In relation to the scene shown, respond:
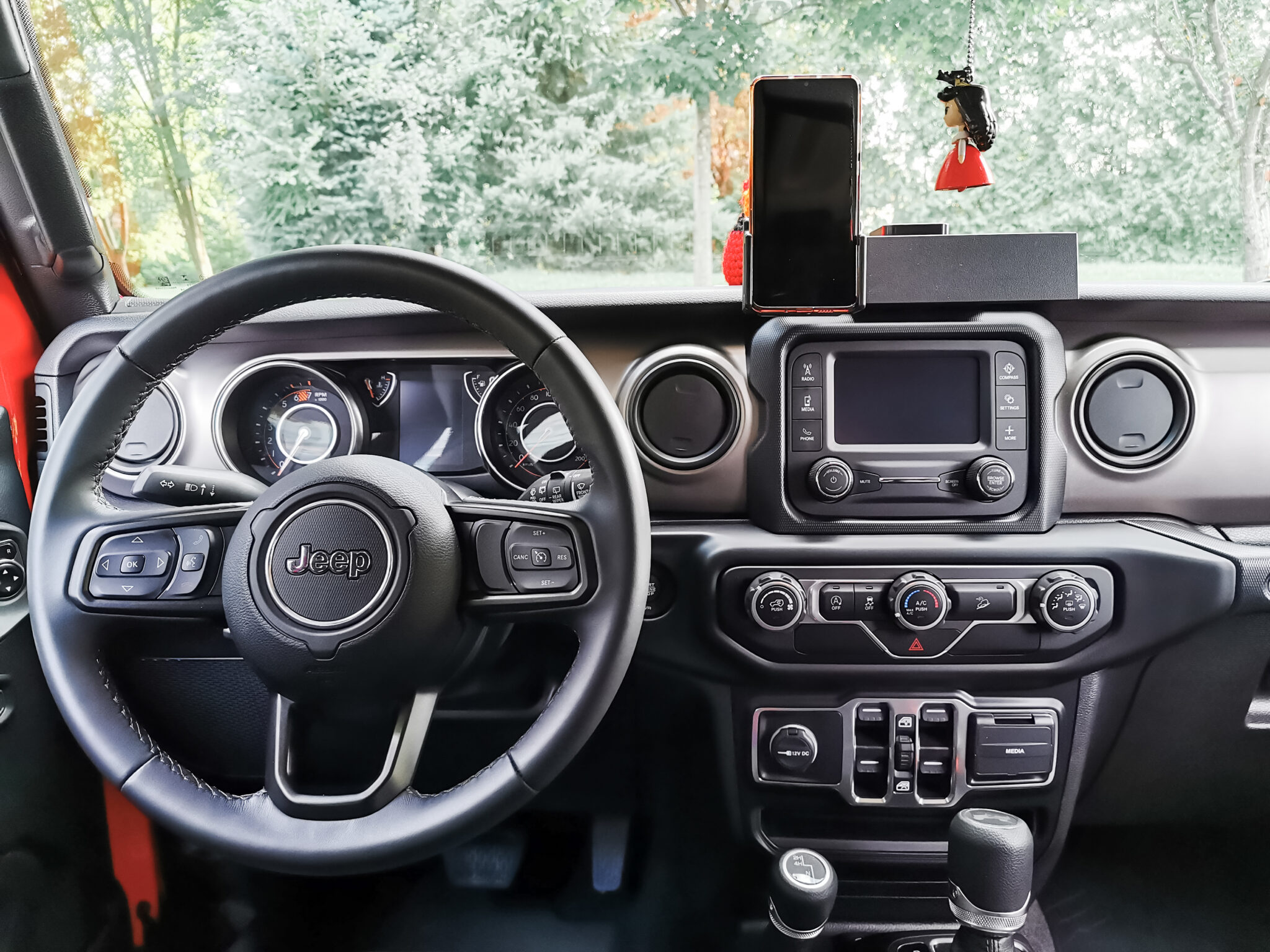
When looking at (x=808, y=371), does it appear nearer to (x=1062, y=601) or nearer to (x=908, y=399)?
(x=908, y=399)

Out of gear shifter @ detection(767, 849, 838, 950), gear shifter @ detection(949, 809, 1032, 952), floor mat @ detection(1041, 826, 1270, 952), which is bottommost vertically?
floor mat @ detection(1041, 826, 1270, 952)

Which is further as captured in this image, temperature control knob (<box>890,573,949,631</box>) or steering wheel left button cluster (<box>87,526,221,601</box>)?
temperature control knob (<box>890,573,949,631</box>)

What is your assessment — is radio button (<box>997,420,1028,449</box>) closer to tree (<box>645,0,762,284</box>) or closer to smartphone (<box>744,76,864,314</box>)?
smartphone (<box>744,76,864,314</box>)

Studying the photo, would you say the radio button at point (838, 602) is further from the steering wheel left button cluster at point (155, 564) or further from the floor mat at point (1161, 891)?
the steering wheel left button cluster at point (155, 564)

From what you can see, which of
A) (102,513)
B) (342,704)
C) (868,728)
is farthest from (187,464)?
(868,728)

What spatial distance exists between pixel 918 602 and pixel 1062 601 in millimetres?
219

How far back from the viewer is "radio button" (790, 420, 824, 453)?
1334mm

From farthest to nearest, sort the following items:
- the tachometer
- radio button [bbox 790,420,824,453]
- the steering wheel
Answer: the tachometer < radio button [bbox 790,420,824,453] < the steering wheel

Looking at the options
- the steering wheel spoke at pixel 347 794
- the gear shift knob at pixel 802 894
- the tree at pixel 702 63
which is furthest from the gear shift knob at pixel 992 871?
the tree at pixel 702 63

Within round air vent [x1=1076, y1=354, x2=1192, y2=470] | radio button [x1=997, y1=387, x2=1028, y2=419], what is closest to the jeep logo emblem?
radio button [x1=997, y1=387, x2=1028, y2=419]

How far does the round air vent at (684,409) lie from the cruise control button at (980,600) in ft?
1.37

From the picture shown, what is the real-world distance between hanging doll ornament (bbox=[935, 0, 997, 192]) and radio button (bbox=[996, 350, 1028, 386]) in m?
0.38

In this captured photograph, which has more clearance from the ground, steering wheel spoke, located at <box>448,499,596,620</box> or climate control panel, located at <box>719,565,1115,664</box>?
steering wheel spoke, located at <box>448,499,596,620</box>

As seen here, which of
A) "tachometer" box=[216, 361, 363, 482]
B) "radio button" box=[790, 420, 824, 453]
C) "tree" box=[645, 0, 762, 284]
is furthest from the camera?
"tree" box=[645, 0, 762, 284]
